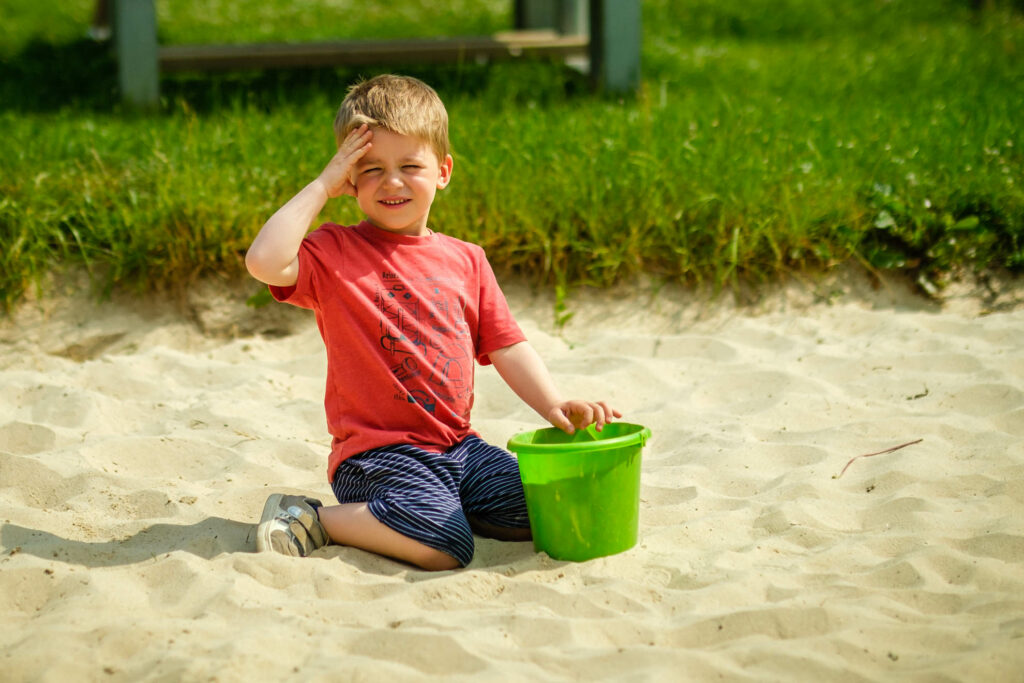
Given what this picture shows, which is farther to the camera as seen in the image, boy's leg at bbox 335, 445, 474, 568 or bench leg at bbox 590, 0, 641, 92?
bench leg at bbox 590, 0, 641, 92

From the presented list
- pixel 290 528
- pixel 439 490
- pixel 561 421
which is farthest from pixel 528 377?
pixel 290 528

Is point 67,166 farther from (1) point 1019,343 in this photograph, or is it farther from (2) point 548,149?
(1) point 1019,343

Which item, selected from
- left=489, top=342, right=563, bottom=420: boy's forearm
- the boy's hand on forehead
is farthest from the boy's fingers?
the boy's hand on forehead

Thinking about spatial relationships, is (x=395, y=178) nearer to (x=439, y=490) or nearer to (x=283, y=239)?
(x=283, y=239)

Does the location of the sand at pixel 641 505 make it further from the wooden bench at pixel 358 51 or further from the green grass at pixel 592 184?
the wooden bench at pixel 358 51

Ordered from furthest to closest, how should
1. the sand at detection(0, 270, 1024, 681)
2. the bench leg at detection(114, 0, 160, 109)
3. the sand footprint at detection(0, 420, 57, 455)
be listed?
the bench leg at detection(114, 0, 160, 109), the sand footprint at detection(0, 420, 57, 455), the sand at detection(0, 270, 1024, 681)

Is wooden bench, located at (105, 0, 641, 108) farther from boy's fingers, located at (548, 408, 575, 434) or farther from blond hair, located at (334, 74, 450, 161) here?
boy's fingers, located at (548, 408, 575, 434)

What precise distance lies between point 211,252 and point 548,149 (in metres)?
1.43

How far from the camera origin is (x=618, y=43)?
5.78 m

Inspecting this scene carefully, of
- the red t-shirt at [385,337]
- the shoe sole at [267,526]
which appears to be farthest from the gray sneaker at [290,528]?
the red t-shirt at [385,337]

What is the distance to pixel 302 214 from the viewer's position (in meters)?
2.16

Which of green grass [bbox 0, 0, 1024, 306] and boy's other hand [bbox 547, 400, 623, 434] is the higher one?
green grass [bbox 0, 0, 1024, 306]

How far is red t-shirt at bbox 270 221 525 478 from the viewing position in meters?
2.27

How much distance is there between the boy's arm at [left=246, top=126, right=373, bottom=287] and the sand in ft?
1.95
